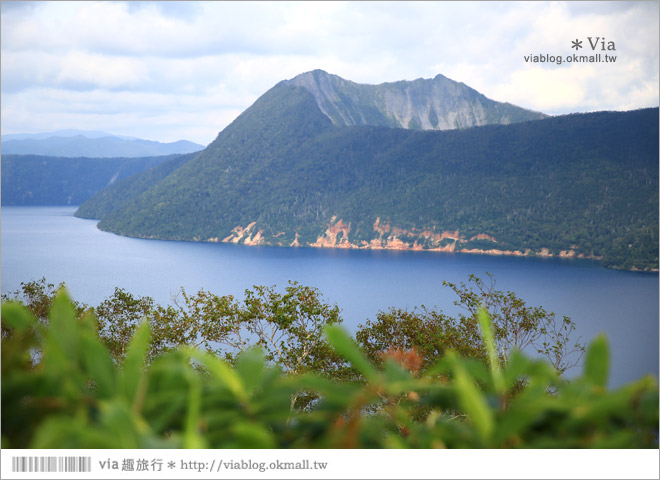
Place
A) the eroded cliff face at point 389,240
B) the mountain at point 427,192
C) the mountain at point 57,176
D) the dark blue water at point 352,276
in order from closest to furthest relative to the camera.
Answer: the dark blue water at point 352,276 < the eroded cliff face at point 389,240 < the mountain at point 427,192 < the mountain at point 57,176

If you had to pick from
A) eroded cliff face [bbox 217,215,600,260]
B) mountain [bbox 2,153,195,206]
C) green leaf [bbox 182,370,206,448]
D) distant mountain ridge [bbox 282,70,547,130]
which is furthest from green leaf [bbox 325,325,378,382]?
distant mountain ridge [bbox 282,70,547,130]

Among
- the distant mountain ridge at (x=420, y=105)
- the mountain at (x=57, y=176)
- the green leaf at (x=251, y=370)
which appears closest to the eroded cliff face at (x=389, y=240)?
the mountain at (x=57, y=176)

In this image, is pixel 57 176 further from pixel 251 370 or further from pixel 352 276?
pixel 251 370

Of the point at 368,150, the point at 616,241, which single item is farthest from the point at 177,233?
the point at 616,241

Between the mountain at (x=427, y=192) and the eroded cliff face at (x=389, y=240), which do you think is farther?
the mountain at (x=427, y=192)

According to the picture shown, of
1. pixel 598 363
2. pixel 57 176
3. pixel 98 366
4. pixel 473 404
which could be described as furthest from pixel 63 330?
pixel 57 176

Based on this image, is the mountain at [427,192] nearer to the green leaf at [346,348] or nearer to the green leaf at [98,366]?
the green leaf at [346,348]

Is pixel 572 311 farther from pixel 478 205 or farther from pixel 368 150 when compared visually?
pixel 368 150

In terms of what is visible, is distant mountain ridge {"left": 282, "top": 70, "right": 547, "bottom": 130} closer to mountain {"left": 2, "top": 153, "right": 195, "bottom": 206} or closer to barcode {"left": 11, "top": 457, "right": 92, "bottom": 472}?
mountain {"left": 2, "top": 153, "right": 195, "bottom": 206}
